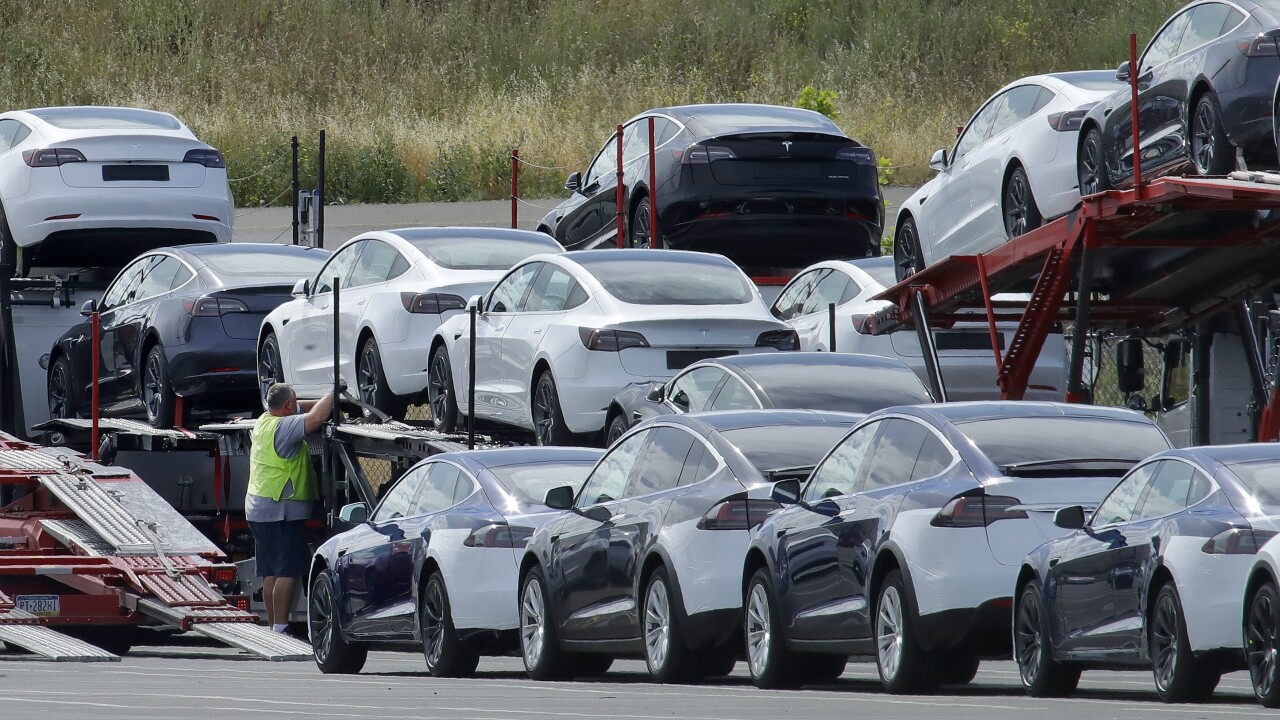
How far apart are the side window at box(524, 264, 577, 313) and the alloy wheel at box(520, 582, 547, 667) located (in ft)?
11.6

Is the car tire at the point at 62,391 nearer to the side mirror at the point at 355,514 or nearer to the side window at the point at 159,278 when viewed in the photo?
the side window at the point at 159,278

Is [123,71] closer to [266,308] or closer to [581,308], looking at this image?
[266,308]

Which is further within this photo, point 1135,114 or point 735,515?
point 1135,114

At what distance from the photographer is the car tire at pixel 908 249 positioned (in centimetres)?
1898

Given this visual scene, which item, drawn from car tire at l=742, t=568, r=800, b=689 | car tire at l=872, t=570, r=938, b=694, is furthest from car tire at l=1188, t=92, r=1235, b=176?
car tire at l=872, t=570, r=938, b=694

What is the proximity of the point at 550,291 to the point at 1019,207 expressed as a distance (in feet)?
12.2

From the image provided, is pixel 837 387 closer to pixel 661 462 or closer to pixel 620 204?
pixel 661 462

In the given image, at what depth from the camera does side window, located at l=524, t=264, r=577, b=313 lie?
51.3ft

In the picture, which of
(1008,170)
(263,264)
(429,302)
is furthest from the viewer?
(263,264)

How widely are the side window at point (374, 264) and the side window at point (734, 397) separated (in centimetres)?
448

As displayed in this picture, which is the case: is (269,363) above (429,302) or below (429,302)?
below

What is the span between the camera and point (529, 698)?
10.2 metres

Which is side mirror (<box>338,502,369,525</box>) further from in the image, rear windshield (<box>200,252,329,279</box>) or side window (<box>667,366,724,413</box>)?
rear windshield (<box>200,252,329,279</box>)

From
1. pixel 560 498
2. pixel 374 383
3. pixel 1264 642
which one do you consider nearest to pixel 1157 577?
pixel 1264 642
